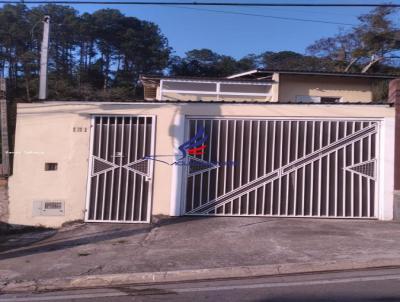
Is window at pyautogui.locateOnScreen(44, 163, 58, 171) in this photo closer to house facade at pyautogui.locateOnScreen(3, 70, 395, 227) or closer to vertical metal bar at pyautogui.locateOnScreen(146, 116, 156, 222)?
house facade at pyautogui.locateOnScreen(3, 70, 395, 227)

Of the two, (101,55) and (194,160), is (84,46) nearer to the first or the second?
(101,55)

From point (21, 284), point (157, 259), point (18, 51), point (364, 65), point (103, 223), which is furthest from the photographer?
point (18, 51)

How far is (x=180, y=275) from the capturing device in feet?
24.9

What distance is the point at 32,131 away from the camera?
12711mm

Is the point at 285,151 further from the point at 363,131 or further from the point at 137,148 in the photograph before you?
the point at 137,148

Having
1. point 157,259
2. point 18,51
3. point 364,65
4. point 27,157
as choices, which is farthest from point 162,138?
point 18,51

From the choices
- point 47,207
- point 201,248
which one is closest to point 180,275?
point 201,248

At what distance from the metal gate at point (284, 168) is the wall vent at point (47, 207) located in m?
3.05

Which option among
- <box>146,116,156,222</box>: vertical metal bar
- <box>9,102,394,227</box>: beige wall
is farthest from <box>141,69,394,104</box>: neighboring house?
<box>146,116,156,222</box>: vertical metal bar

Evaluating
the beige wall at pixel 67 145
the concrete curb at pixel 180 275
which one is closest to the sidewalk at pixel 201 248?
the concrete curb at pixel 180 275

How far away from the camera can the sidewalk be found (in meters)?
7.86

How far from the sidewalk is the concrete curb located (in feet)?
0.05

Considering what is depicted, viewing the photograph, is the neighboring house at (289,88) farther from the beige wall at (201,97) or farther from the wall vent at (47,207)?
the wall vent at (47,207)

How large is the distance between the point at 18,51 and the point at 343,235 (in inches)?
1865
